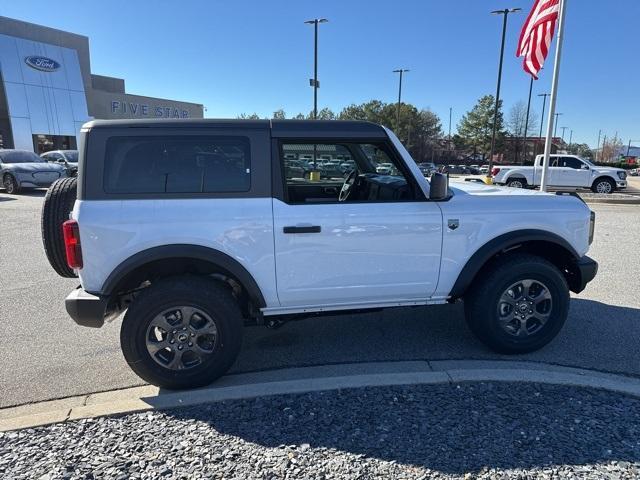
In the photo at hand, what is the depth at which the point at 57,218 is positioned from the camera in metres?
3.20

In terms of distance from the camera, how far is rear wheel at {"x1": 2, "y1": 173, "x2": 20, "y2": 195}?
1495cm

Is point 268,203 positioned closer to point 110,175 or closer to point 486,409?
point 110,175

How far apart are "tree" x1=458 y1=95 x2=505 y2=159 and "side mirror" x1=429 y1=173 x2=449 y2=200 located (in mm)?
62767

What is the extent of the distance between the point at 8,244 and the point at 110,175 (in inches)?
247

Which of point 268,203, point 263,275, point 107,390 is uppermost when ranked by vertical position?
point 268,203

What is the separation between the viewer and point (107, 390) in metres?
3.15

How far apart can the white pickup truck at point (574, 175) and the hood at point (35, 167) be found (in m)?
18.0

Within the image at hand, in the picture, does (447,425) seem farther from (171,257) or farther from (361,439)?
(171,257)

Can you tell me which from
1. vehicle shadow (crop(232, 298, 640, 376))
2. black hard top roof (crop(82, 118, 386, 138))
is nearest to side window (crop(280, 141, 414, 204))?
black hard top roof (crop(82, 118, 386, 138))

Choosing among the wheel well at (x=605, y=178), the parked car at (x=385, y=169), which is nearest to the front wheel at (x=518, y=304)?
the parked car at (x=385, y=169)

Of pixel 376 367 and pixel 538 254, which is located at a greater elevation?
pixel 538 254

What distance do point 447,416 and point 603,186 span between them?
66.3 ft

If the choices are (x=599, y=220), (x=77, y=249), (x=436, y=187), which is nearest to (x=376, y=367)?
(x=436, y=187)

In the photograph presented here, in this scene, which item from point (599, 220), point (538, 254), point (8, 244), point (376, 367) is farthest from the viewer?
point (599, 220)
